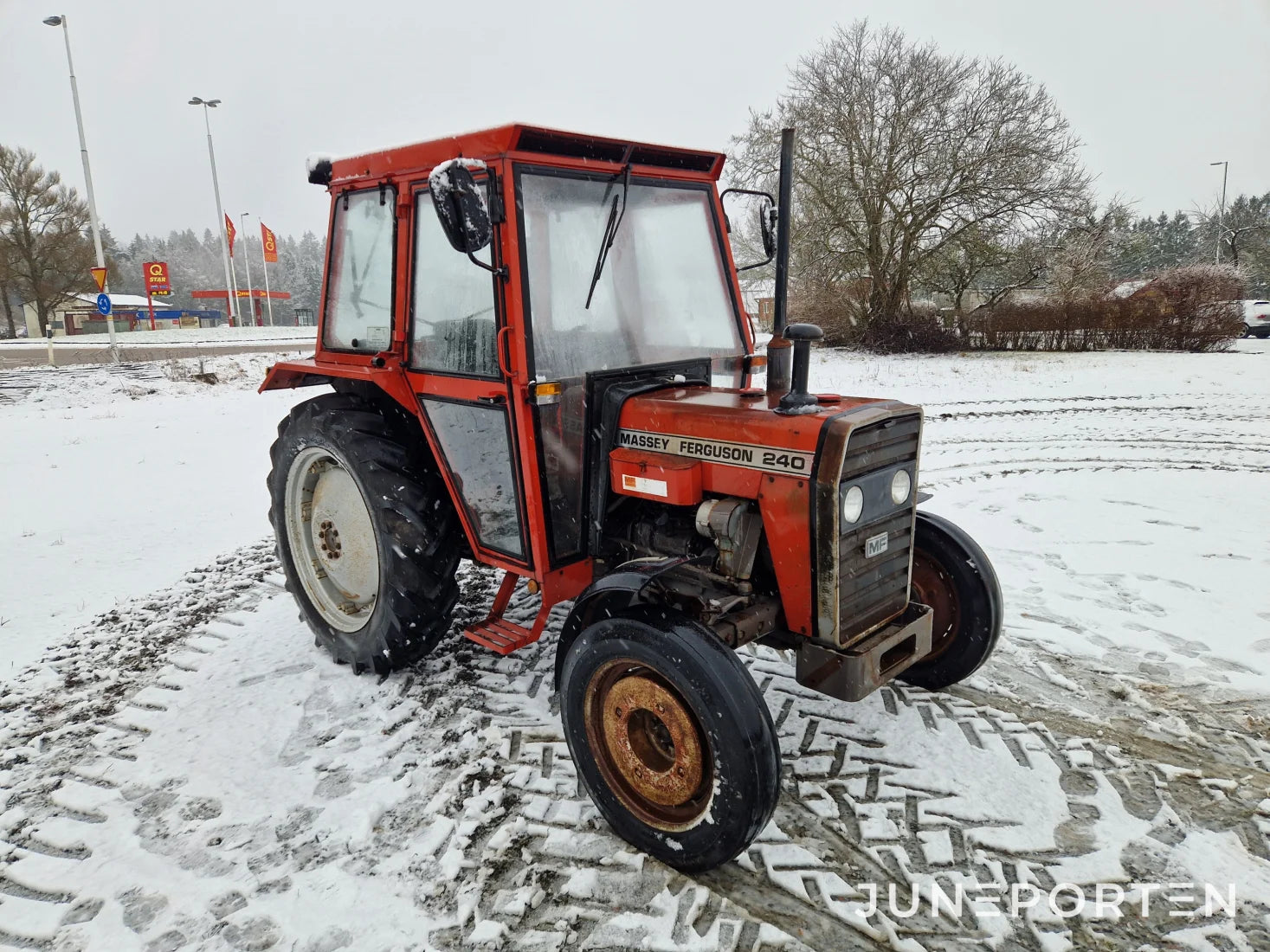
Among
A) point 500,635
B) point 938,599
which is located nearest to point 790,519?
point 938,599

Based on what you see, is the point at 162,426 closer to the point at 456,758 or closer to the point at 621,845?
the point at 456,758

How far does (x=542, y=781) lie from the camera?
2.89m

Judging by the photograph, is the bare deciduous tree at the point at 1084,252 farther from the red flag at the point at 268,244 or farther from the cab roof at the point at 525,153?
the red flag at the point at 268,244

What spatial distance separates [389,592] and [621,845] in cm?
152

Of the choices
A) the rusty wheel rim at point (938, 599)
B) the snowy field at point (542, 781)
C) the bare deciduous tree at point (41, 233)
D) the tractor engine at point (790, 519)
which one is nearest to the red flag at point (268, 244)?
the bare deciduous tree at point (41, 233)

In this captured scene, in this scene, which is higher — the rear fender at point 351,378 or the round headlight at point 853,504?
the rear fender at point 351,378

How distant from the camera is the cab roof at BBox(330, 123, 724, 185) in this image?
291 cm

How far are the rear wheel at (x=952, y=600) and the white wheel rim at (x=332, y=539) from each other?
2550mm

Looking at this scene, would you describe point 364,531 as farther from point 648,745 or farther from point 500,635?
point 648,745

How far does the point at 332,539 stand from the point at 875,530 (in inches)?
106

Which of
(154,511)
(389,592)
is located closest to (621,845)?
(389,592)

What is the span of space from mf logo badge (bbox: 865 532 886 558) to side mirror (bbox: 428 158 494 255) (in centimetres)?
171

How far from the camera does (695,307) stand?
140 inches

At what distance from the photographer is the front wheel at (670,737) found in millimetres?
2248
